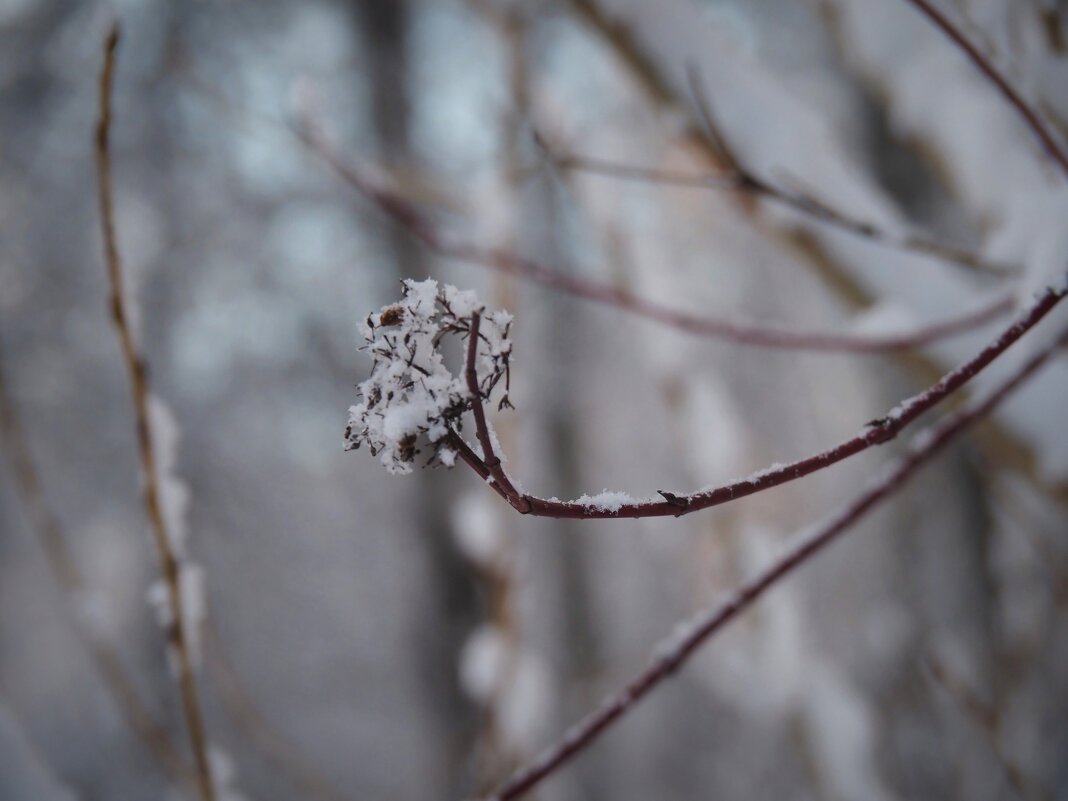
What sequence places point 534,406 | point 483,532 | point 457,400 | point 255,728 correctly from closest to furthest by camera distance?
point 457,400 → point 255,728 → point 483,532 → point 534,406

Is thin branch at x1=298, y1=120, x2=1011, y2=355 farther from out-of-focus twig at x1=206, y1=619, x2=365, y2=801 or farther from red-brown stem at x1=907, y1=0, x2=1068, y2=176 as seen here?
out-of-focus twig at x1=206, y1=619, x2=365, y2=801

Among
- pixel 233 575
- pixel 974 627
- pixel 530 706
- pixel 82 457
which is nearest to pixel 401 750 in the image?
pixel 233 575

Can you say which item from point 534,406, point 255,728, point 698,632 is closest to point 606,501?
point 698,632

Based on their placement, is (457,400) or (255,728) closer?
(457,400)

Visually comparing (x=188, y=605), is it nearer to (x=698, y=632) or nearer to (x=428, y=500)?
(x=698, y=632)

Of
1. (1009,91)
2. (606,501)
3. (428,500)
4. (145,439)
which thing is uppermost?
(428,500)

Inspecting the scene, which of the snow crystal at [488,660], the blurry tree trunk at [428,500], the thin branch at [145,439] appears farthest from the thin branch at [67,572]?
the blurry tree trunk at [428,500]
